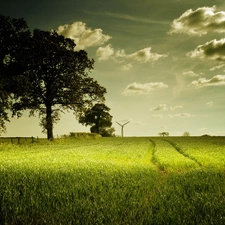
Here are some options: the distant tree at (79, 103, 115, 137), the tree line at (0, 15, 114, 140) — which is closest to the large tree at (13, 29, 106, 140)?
the tree line at (0, 15, 114, 140)

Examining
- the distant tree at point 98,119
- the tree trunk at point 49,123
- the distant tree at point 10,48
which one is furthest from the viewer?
the distant tree at point 98,119

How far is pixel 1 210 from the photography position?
5051 millimetres

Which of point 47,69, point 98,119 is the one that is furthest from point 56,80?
point 98,119

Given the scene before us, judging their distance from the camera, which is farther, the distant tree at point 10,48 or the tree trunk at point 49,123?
the tree trunk at point 49,123

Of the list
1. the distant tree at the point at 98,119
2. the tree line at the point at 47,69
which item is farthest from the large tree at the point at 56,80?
the distant tree at the point at 98,119

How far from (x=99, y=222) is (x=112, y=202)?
1.25m

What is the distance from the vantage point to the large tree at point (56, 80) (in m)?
37.4

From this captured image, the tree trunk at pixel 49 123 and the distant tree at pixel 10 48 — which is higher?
the distant tree at pixel 10 48

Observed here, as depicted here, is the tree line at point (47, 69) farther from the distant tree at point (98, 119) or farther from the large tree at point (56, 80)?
the distant tree at point (98, 119)

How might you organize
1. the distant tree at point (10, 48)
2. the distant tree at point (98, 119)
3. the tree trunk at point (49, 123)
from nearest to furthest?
the distant tree at point (10, 48) → the tree trunk at point (49, 123) → the distant tree at point (98, 119)

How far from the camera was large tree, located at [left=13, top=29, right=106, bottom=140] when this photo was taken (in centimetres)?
3744

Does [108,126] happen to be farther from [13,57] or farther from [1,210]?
[1,210]

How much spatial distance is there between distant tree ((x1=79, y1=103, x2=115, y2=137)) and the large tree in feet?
137

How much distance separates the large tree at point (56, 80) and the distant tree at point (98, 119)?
137 ft
